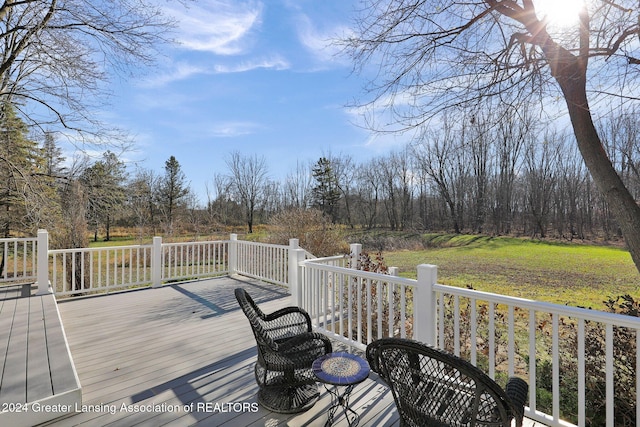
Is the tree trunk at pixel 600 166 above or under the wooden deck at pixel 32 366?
above

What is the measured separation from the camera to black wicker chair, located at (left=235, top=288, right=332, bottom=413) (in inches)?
86.0

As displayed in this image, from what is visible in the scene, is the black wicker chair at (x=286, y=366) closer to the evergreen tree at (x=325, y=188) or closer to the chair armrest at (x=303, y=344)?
the chair armrest at (x=303, y=344)

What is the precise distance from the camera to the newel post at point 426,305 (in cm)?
248

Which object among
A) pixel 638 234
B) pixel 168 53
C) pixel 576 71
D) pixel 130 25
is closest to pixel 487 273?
pixel 638 234

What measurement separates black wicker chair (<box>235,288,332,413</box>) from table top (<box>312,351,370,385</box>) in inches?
11.6

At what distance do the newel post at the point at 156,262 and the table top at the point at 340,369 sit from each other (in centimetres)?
521

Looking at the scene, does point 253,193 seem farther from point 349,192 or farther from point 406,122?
point 406,122

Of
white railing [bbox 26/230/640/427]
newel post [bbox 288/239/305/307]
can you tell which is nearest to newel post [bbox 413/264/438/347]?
white railing [bbox 26/230/640/427]

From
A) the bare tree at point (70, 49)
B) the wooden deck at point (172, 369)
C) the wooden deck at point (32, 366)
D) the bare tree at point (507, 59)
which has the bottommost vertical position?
the wooden deck at point (172, 369)

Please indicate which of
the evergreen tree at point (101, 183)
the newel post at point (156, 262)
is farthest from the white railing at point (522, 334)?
the evergreen tree at point (101, 183)

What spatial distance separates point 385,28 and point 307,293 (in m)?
3.36

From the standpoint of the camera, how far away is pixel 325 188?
83.3 ft

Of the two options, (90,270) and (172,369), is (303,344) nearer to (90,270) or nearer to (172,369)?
(172,369)

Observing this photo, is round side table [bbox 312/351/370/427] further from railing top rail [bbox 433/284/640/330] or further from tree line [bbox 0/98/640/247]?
tree line [bbox 0/98/640/247]
